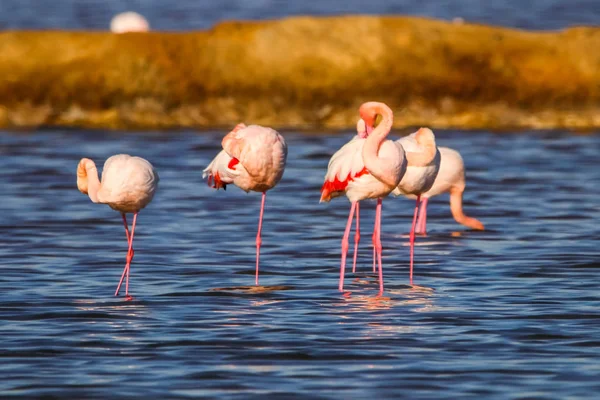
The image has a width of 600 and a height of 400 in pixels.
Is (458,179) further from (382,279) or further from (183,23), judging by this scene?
(183,23)

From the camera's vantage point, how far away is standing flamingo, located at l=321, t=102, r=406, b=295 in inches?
377

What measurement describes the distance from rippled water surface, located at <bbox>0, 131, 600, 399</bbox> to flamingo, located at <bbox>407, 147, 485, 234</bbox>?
22 centimetres

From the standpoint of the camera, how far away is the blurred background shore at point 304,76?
19.2m

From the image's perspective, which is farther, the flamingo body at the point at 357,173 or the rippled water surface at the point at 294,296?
the flamingo body at the point at 357,173

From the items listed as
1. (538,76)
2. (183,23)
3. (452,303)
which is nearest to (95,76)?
(538,76)

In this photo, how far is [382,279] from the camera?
996 cm

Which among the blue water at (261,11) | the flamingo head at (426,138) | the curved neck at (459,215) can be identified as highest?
the blue water at (261,11)

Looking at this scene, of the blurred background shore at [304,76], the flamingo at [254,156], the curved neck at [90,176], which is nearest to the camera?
the curved neck at [90,176]

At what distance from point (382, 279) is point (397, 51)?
31.9ft

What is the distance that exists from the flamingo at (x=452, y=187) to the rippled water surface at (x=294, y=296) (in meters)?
0.22

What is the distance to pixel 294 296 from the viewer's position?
960cm

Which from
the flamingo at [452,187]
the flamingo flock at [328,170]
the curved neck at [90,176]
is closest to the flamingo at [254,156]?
the flamingo flock at [328,170]

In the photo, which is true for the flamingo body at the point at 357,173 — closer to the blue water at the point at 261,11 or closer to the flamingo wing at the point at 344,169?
the flamingo wing at the point at 344,169

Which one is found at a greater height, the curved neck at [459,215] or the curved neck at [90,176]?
the curved neck at [90,176]
